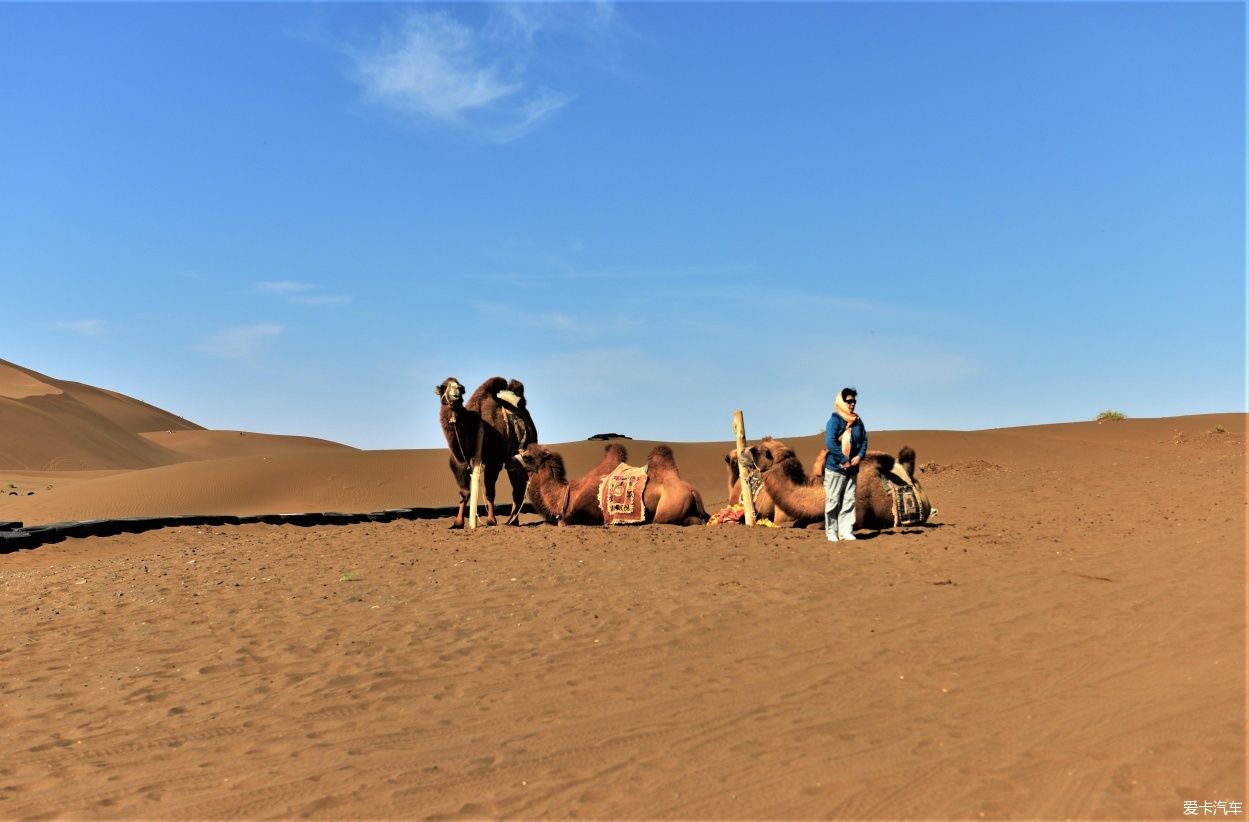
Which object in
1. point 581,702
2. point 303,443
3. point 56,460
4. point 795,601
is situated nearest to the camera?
point 581,702

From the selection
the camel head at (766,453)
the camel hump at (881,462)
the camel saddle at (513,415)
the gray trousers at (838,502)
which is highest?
the camel saddle at (513,415)

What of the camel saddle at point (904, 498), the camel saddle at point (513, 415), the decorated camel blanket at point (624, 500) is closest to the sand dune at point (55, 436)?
the camel saddle at point (513, 415)

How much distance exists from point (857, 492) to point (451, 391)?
20.3 feet

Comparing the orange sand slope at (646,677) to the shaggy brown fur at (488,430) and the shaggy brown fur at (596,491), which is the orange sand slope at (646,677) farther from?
the shaggy brown fur at (488,430)

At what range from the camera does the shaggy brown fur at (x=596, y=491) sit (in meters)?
16.0

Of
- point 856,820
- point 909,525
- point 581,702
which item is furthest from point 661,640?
point 909,525

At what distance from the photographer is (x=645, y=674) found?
7121 mm

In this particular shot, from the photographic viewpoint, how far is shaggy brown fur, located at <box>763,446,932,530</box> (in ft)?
48.5

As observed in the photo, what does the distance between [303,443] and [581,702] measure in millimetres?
107749

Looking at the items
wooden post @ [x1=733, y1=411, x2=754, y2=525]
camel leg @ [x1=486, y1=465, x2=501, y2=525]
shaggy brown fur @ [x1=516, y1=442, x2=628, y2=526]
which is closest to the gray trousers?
wooden post @ [x1=733, y1=411, x2=754, y2=525]

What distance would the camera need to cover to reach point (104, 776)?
5.56 meters

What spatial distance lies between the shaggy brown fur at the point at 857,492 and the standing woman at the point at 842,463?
588 mm

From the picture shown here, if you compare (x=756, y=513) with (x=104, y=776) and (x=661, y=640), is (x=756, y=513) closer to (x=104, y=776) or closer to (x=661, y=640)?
(x=661, y=640)

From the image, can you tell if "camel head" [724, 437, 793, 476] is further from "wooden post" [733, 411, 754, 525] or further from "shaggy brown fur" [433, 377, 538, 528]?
"shaggy brown fur" [433, 377, 538, 528]
